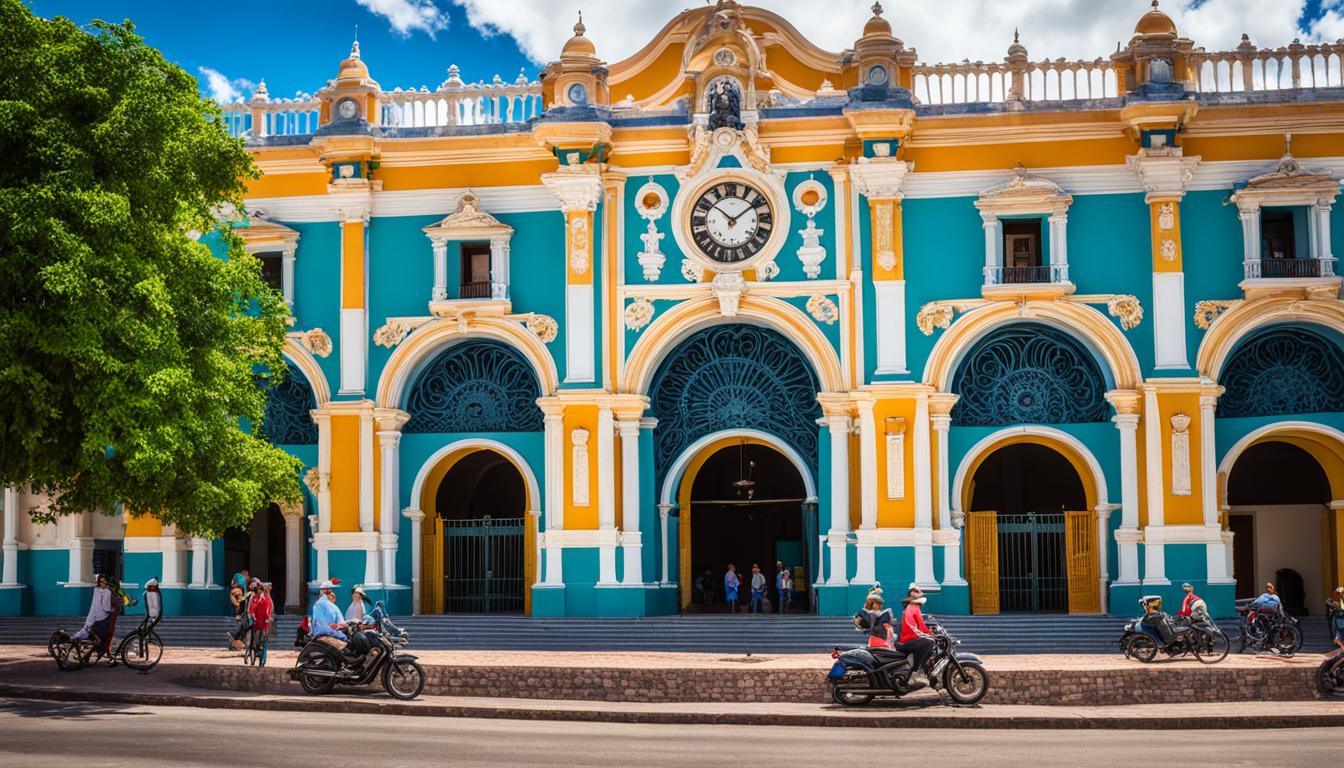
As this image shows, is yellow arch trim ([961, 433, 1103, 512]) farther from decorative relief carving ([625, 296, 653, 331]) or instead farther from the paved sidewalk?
the paved sidewalk

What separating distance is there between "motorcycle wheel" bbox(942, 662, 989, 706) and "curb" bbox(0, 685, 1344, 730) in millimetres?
814

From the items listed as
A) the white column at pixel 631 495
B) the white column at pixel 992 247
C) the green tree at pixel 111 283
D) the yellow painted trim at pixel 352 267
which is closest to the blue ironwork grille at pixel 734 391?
the white column at pixel 631 495

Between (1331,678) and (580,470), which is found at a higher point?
(580,470)

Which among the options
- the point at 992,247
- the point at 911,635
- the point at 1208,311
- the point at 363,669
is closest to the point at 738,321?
the point at 992,247

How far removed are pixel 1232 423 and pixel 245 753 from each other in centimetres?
1930

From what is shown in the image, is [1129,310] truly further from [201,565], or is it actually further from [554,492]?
[201,565]

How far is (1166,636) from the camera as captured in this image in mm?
22109

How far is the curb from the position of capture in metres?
16.7

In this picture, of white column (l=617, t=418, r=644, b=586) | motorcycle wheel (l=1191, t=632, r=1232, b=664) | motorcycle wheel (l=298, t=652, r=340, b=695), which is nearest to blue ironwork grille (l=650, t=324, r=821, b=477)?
white column (l=617, t=418, r=644, b=586)

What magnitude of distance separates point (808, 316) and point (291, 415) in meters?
9.73

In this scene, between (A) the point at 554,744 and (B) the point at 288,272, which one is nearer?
(A) the point at 554,744

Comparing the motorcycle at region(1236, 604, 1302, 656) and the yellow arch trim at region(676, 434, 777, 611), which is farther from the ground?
the yellow arch trim at region(676, 434, 777, 611)

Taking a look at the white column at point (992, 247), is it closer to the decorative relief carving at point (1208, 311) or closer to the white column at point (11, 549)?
the decorative relief carving at point (1208, 311)

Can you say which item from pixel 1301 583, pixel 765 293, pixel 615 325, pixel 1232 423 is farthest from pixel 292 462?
pixel 1301 583
